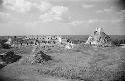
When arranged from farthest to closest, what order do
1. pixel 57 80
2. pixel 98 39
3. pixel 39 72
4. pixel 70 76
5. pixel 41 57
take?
pixel 98 39, pixel 41 57, pixel 39 72, pixel 70 76, pixel 57 80

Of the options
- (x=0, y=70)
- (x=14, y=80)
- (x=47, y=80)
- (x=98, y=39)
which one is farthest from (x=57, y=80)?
(x=98, y=39)

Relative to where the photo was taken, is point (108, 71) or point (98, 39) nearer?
point (108, 71)

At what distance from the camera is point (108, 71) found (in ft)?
62.8

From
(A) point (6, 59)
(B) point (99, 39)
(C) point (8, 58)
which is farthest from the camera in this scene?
(B) point (99, 39)

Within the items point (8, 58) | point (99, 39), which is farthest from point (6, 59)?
point (99, 39)

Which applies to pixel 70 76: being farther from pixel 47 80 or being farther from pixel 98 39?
pixel 98 39

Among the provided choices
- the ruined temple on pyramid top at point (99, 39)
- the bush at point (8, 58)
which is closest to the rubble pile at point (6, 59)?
the bush at point (8, 58)

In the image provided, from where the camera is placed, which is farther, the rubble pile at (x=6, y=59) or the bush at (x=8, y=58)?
the bush at (x=8, y=58)

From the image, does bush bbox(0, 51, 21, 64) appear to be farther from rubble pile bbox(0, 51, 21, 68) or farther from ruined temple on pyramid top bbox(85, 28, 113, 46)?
ruined temple on pyramid top bbox(85, 28, 113, 46)

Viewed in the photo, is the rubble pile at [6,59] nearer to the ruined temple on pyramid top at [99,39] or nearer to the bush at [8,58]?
the bush at [8,58]

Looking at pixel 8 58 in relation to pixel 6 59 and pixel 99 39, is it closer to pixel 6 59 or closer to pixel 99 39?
pixel 6 59

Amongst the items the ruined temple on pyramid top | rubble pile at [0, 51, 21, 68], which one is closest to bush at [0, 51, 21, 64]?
rubble pile at [0, 51, 21, 68]

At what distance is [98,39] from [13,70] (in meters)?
28.8

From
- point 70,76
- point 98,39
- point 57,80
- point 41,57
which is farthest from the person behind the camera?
point 98,39
